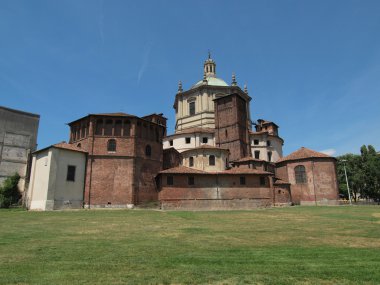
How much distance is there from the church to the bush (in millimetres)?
8069

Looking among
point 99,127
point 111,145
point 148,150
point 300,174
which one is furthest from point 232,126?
point 99,127

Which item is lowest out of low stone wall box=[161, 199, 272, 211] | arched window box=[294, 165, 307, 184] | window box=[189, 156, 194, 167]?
low stone wall box=[161, 199, 272, 211]

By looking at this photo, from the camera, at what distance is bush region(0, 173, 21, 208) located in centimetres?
4062

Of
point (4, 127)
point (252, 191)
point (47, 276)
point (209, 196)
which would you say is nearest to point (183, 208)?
point (209, 196)

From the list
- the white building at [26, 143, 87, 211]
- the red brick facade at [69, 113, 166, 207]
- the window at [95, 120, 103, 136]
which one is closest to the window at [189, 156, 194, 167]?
the red brick facade at [69, 113, 166, 207]

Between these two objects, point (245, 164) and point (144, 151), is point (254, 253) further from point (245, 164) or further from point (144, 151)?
point (245, 164)

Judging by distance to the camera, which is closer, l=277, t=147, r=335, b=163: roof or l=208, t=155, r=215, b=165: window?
l=208, t=155, r=215, b=165: window

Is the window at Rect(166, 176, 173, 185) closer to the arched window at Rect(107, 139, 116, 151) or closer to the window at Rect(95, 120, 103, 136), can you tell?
the arched window at Rect(107, 139, 116, 151)

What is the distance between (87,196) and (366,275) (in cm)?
3217

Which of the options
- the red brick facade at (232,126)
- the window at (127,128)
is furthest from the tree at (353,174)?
the window at (127,128)

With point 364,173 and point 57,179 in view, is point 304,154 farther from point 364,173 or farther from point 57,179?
point 57,179

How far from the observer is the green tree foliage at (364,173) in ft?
177

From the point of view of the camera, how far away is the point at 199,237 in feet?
40.0

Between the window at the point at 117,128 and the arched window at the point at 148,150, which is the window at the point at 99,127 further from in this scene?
the arched window at the point at 148,150
